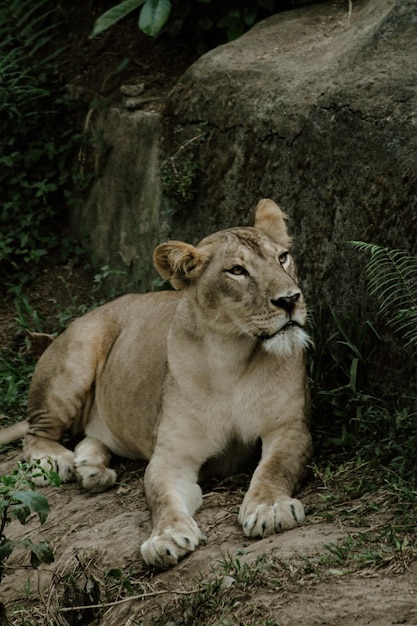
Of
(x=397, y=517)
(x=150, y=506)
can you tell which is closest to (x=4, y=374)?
(x=150, y=506)

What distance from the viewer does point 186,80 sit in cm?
725

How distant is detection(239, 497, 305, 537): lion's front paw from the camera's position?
440 centimetres

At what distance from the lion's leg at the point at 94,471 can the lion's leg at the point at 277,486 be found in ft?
3.13

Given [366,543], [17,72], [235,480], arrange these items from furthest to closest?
1. [17,72]
2. [235,480]
3. [366,543]

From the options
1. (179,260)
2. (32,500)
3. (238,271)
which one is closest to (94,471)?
(179,260)

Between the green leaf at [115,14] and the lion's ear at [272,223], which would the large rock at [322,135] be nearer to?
the lion's ear at [272,223]

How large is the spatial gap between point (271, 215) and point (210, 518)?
1491mm

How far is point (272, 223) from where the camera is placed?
17.6 ft

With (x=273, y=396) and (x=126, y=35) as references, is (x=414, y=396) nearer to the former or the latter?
(x=273, y=396)

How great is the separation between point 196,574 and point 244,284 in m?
1.29

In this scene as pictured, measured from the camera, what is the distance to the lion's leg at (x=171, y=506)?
14.3 ft

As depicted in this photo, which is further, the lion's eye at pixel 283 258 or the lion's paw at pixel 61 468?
the lion's paw at pixel 61 468

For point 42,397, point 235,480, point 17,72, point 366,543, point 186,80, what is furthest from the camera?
point 17,72

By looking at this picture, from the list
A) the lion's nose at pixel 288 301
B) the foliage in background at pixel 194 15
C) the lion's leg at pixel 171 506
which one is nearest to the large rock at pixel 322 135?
the foliage in background at pixel 194 15
